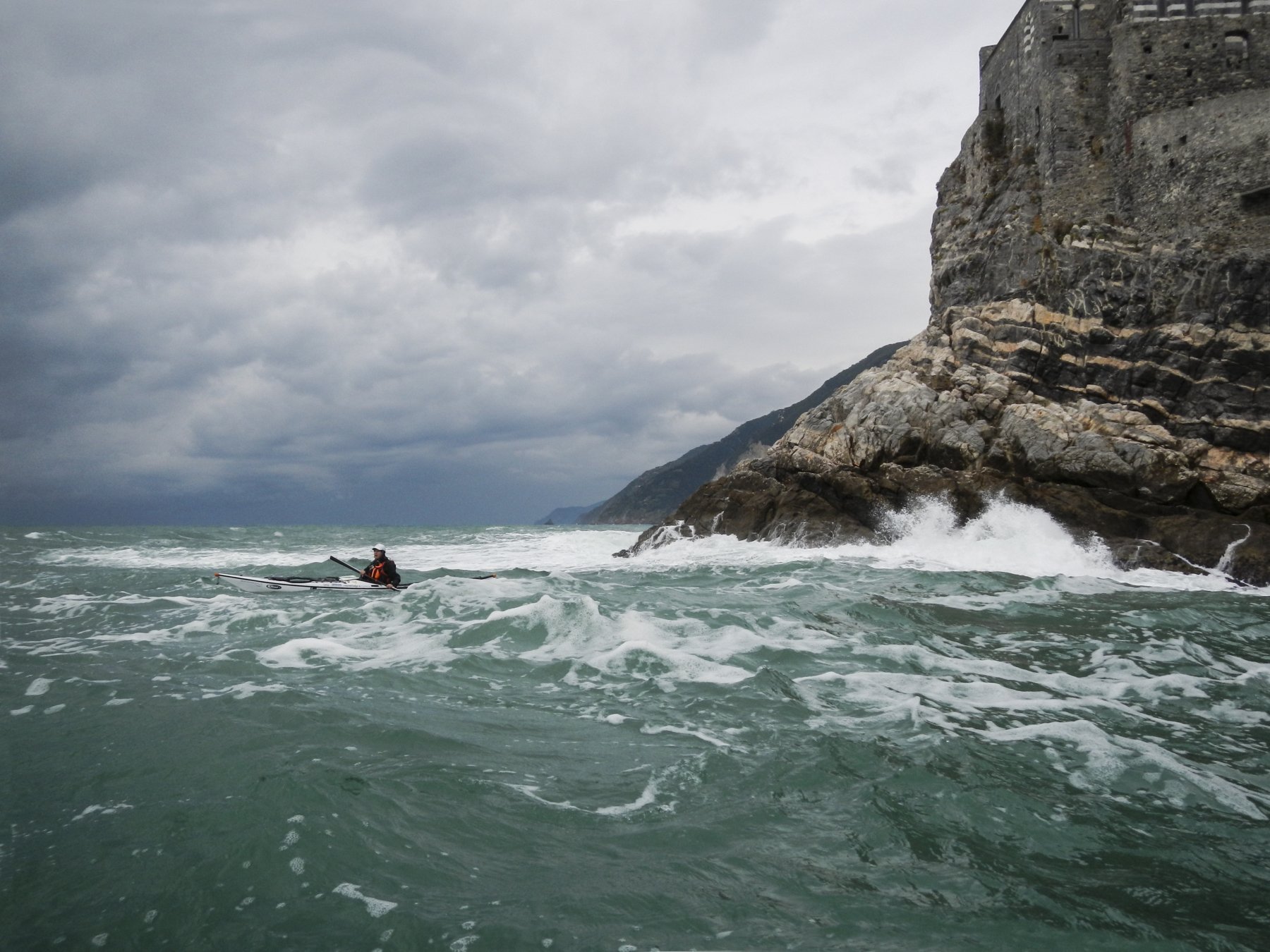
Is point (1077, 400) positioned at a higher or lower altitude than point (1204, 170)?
lower

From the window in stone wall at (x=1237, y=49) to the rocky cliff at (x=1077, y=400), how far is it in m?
3.19

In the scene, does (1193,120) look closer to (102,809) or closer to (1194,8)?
(1194,8)

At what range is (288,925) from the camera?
11.6 ft

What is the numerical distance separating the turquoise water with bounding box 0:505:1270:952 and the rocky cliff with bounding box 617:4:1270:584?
25.6 ft

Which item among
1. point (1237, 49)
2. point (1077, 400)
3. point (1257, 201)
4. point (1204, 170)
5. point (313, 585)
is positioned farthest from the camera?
point (1237, 49)

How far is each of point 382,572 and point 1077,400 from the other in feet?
61.8

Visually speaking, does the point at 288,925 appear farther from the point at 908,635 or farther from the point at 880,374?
the point at 880,374

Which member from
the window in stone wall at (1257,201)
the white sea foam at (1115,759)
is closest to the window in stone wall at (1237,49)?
the window in stone wall at (1257,201)

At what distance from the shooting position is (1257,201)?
21.3 m

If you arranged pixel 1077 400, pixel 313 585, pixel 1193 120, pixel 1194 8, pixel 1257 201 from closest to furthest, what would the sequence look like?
pixel 313 585 < pixel 1077 400 < pixel 1257 201 < pixel 1193 120 < pixel 1194 8

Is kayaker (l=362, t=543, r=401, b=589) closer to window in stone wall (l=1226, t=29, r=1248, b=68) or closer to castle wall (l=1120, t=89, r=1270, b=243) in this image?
castle wall (l=1120, t=89, r=1270, b=243)

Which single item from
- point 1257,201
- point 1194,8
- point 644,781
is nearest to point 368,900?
point 644,781

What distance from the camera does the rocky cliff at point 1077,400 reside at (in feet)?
59.5

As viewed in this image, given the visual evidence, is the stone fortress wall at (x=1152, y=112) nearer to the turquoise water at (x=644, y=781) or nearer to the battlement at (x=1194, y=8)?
the battlement at (x=1194, y=8)
